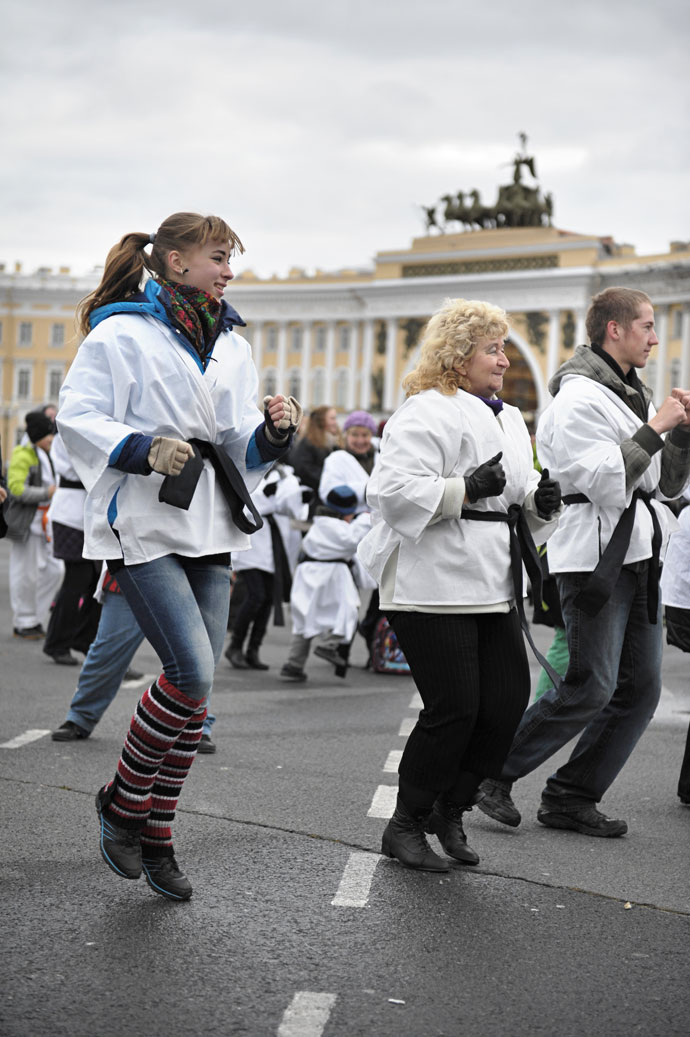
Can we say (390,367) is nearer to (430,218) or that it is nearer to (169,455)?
(430,218)

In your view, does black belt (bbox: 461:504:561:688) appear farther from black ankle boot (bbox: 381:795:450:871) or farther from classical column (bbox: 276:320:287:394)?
classical column (bbox: 276:320:287:394)

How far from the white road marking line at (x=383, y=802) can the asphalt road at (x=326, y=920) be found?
0.8 inches

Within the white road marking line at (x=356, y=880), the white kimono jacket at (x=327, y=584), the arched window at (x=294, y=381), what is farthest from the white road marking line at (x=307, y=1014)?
the arched window at (x=294, y=381)

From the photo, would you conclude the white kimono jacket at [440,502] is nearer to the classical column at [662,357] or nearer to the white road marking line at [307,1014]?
the white road marking line at [307,1014]

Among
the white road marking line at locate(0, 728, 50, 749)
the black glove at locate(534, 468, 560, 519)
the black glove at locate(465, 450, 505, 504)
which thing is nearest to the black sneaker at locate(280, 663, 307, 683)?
the white road marking line at locate(0, 728, 50, 749)

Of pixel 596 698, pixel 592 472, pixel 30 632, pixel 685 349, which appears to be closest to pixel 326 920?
pixel 596 698

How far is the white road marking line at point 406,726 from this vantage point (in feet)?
24.2

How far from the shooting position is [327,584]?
10.1m

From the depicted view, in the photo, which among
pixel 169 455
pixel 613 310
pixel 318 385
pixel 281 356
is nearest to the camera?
pixel 169 455

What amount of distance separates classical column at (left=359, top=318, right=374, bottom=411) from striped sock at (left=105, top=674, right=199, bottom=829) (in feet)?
233

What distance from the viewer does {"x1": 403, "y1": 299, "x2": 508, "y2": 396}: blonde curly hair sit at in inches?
180

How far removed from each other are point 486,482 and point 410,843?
3.74 feet

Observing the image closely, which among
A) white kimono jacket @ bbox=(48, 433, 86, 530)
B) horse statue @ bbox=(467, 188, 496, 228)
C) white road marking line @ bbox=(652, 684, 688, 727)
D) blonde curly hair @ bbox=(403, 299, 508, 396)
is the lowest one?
white road marking line @ bbox=(652, 684, 688, 727)

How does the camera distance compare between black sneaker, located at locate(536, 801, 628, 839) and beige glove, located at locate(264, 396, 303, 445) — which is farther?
black sneaker, located at locate(536, 801, 628, 839)
